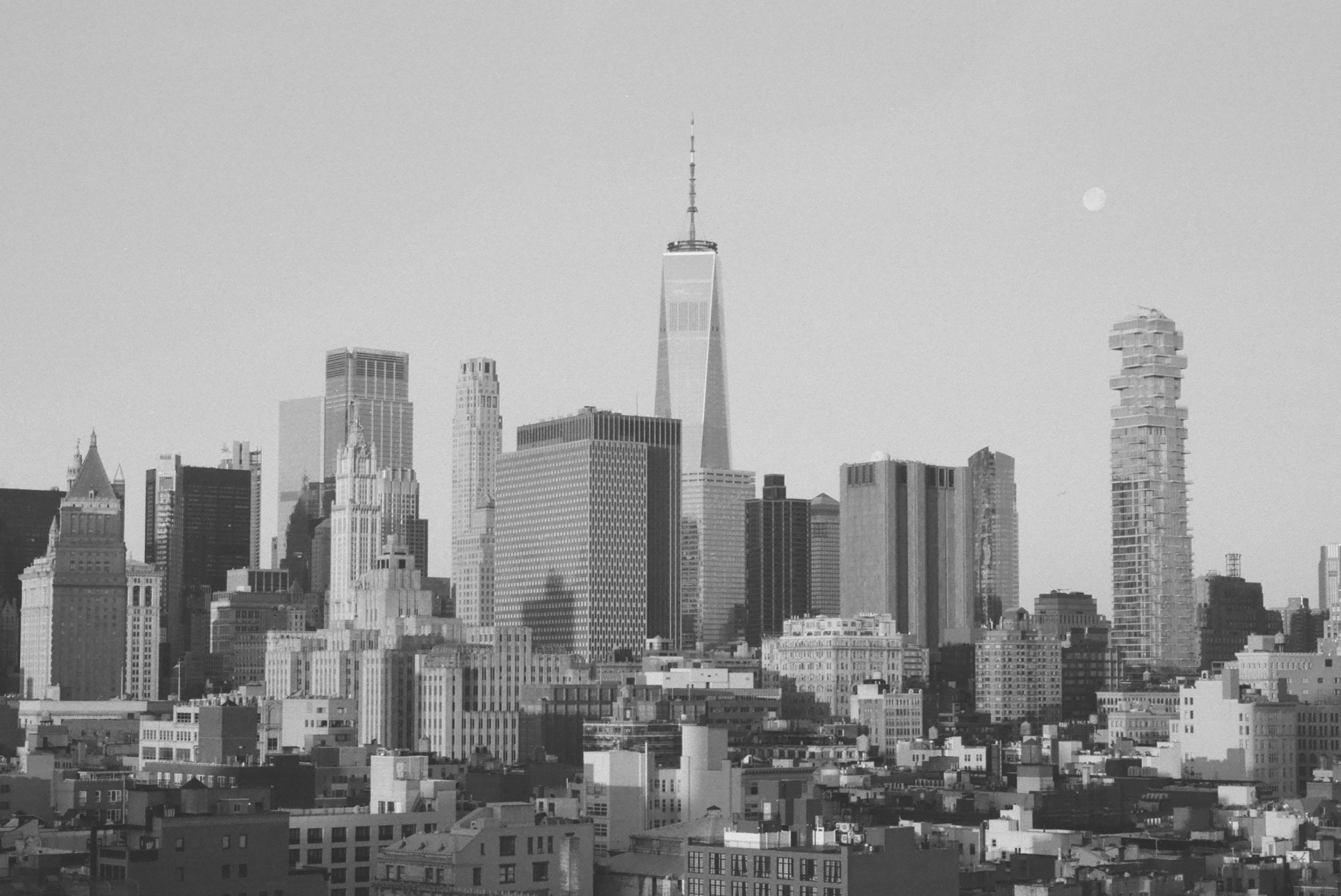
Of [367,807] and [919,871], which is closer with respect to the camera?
[919,871]

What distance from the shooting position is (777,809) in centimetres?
12738

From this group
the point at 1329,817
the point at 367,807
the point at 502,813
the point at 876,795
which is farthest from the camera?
the point at 876,795

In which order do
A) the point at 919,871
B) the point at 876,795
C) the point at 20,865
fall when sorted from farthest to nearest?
the point at 876,795, the point at 20,865, the point at 919,871

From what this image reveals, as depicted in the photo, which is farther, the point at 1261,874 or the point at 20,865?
the point at 1261,874

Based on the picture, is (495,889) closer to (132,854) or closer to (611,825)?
(132,854)

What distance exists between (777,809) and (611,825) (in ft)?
129

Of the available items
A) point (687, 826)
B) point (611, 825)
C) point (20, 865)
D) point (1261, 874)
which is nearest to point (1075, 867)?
point (1261, 874)

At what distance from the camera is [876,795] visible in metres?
194

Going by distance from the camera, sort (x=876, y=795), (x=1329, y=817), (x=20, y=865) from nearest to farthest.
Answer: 1. (x=20, y=865)
2. (x=1329, y=817)
3. (x=876, y=795)

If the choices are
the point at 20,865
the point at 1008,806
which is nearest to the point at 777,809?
the point at 20,865

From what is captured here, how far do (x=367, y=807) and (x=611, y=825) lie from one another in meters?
16.3

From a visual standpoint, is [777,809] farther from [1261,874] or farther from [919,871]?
[1261,874]

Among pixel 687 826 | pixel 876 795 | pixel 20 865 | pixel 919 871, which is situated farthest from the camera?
pixel 876 795

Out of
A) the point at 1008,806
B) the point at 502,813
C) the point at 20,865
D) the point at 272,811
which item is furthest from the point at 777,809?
the point at 1008,806
